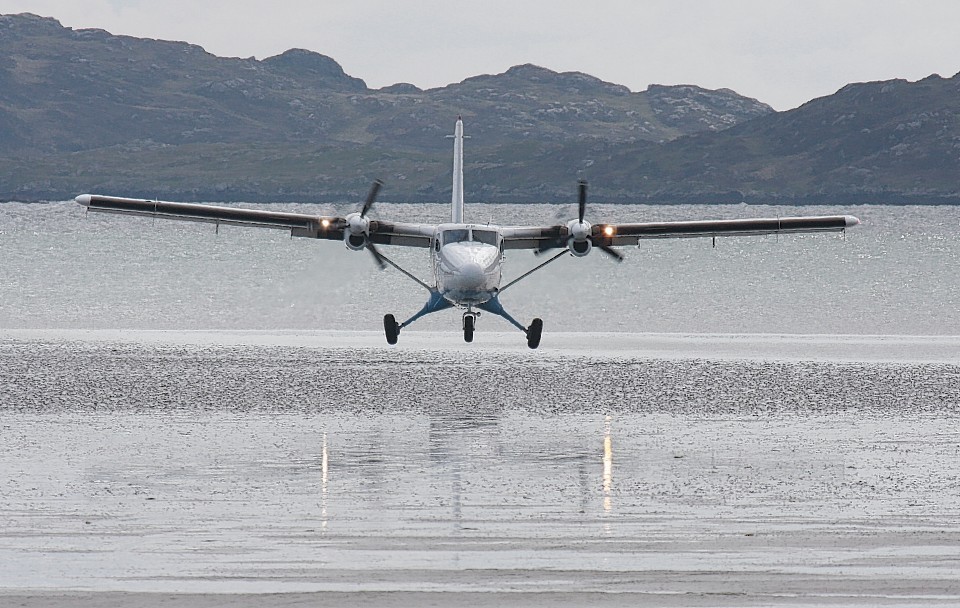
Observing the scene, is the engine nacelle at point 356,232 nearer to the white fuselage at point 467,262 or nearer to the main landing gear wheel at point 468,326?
the white fuselage at point 467,262

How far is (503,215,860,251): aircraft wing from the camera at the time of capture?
3875cm

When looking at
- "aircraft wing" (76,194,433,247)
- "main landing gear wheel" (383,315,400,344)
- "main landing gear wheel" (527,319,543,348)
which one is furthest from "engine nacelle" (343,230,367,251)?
"main landing gear wheel" (527,319,543,348)

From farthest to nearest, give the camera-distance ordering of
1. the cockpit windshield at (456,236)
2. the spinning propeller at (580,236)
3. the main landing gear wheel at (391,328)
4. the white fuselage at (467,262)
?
the spinning propeller at (580,236), the main landing gear wheel at (391,328), the cockpit windshield at (456,236), the white fuselage at (467,262)

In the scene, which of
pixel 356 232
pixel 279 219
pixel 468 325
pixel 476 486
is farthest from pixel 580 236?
pixel 476 486

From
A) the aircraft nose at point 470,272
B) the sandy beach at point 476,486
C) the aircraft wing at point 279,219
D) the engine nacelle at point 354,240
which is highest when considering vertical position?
the aircraft wing at point 279,219

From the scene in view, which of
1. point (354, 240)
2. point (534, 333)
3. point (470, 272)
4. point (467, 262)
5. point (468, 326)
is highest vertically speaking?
point (354, 240)

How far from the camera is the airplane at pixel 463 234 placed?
3438 centimetres

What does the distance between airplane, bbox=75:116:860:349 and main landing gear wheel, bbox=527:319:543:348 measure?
23mm

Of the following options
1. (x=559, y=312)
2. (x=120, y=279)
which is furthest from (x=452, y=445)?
(x=120, y=279)

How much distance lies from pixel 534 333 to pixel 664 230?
6885 millimetres

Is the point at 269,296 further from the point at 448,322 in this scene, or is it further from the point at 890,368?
the point at 890,368

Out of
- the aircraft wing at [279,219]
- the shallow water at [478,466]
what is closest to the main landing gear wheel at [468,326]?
the shallow water at [478,466]

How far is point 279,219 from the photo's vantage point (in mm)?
38594

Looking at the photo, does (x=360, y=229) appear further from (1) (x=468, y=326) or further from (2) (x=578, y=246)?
(2) (x=578, y=246)
